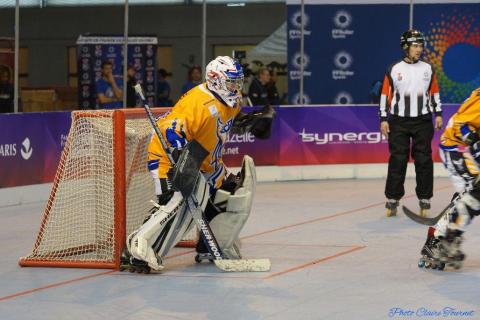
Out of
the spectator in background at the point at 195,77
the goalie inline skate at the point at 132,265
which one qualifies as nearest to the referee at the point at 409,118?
the goalie inline skate at the point at 132,265

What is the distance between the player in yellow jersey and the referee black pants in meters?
2.96

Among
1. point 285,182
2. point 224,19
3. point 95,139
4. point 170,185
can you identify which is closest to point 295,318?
point 170,185

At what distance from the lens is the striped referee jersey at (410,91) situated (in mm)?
10117

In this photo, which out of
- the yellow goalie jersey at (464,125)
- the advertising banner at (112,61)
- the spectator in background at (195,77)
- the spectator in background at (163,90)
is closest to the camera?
the yellow goalie jersey at (464,125)

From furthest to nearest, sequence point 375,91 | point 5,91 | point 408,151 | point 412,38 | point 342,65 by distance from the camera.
Result: point 342,65
point 375,91
point 5,91
point 408,151
point 412,38

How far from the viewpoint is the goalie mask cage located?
767 centimetres

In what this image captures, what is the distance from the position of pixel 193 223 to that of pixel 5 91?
17.0ft

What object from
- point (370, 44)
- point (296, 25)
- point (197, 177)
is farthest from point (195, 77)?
point (197, 177)

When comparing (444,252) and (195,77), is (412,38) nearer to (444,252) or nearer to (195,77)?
(444,252)

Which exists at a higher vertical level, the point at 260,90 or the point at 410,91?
the point at 410,91

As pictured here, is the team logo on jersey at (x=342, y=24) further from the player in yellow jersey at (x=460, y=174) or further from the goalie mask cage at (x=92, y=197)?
the player in yellow jersey at (x=460, y=174)

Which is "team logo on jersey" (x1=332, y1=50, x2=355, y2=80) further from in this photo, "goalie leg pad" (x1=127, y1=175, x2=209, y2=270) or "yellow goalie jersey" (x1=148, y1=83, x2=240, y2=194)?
"goalie leg pad" (x1=127, y1=175, x2=209, y2=270)

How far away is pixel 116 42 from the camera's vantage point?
14.3 m

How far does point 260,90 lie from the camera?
46.9ft
